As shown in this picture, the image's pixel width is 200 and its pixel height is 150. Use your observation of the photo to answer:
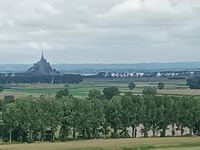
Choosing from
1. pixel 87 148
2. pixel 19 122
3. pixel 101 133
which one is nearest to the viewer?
pixel 87 148

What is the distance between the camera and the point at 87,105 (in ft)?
281

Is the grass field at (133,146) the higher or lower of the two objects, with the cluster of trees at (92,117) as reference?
lower

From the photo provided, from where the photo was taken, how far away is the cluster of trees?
8194cm

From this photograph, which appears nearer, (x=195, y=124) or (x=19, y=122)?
(x=19, y=122)

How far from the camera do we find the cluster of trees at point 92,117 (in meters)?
81.9

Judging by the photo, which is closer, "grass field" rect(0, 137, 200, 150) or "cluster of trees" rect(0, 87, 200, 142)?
"grass field" rect(0, 137, 200, 150)

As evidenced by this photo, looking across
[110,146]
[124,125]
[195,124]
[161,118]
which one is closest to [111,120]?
[124,125]

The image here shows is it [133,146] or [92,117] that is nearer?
[133,146]

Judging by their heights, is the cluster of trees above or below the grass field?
above

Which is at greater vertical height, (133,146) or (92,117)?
(92,117)

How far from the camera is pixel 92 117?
8400cm

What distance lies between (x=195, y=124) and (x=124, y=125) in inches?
448

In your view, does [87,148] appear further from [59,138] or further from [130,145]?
[59,138]

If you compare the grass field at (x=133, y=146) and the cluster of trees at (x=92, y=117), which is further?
the cluster of trees at (x=92, y=117)
